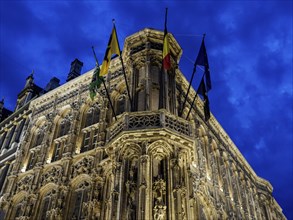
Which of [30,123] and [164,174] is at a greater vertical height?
[30,123]

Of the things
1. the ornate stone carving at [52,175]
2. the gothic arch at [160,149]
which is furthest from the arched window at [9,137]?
the gothic arch at [160,149]

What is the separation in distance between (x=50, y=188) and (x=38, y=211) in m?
1.50

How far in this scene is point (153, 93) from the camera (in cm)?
2308

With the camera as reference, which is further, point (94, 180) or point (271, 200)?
point (271, 200)

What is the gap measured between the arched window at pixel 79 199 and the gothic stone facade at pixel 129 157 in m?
0.06

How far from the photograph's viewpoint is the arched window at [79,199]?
2111 centimetres

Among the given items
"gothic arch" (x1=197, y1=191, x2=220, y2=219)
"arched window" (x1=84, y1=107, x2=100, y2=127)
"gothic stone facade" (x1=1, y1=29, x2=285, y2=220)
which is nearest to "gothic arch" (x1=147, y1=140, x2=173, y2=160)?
"gothic stone facade" (x1=1, y1=29, x2=285, y2=220)

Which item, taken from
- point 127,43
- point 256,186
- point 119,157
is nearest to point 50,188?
point 119,157

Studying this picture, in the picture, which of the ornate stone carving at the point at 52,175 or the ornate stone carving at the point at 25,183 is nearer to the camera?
the ornate stone carving at the point at 52,175

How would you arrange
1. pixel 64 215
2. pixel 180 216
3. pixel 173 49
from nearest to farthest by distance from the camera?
pixel 180 216 → pixel 64 215 → pixel 173 49

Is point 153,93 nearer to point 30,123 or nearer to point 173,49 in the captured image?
point 173,49

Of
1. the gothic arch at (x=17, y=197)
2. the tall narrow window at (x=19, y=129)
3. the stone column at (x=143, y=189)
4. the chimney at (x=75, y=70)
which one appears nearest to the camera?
the stone column at (x=143, y=189)

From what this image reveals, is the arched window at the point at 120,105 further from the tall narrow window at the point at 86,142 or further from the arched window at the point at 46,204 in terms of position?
the arched window at the point at 46,204

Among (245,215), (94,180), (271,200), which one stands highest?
(271,200)
